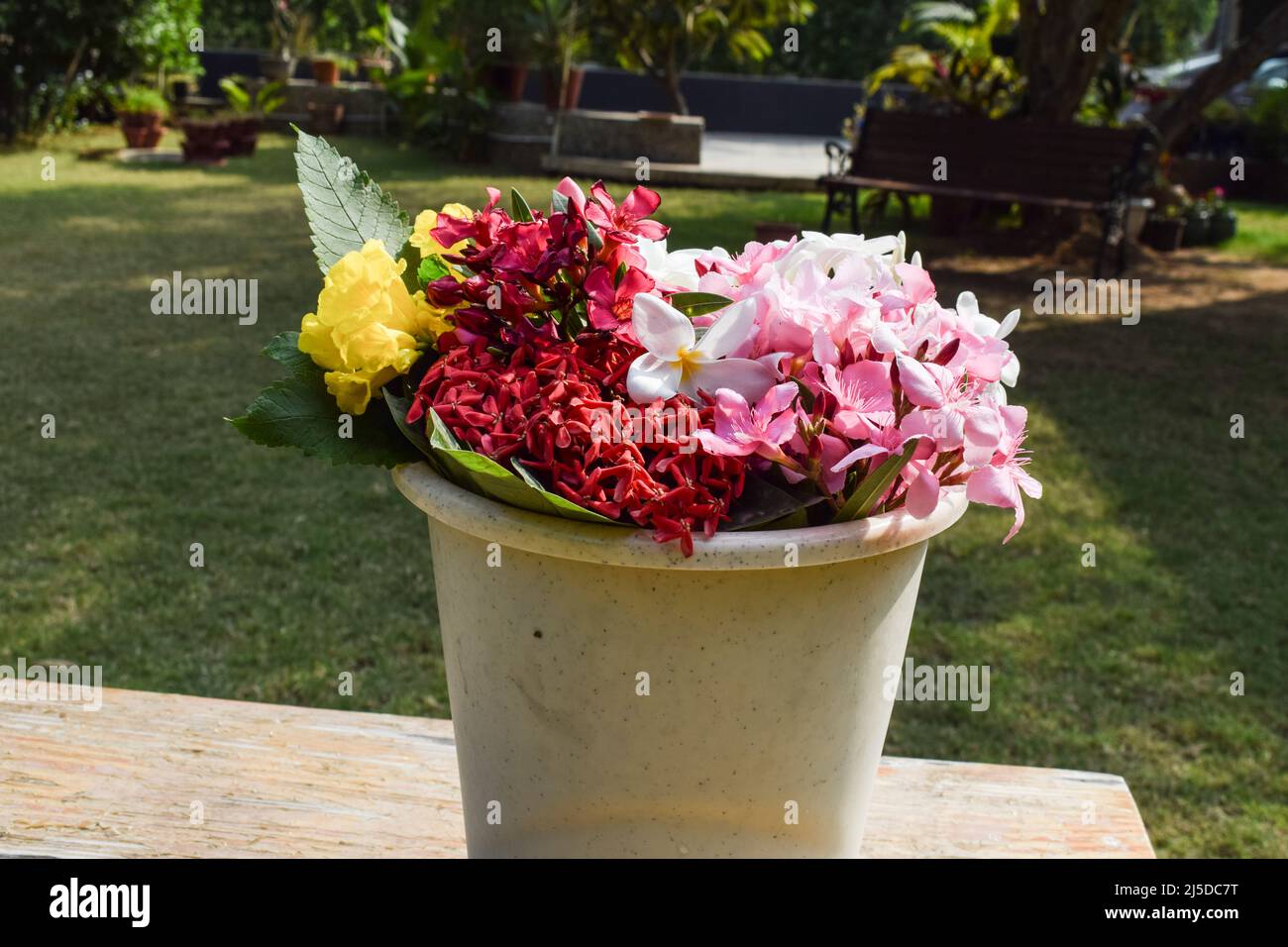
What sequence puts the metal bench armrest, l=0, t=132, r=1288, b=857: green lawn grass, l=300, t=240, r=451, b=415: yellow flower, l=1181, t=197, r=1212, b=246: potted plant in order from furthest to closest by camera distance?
l=1181, t=197, r=1212, b=246: potted plant → the metal bench armrest → l=0, t=132, r=1288, b=857: green lawn grass → l=300, t=240, r=451, b=415: yellow flower

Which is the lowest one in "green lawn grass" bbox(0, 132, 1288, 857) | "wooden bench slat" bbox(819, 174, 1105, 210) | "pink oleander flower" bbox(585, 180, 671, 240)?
"green lawn grass" bbox(0, 132, 1288, 857)

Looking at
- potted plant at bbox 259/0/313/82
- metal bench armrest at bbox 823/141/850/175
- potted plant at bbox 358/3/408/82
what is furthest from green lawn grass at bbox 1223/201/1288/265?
potted plant at bbox 259/0/313/82

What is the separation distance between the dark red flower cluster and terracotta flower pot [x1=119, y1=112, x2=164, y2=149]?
38.9 feet

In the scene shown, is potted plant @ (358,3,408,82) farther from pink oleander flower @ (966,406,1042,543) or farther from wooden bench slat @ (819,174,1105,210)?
pink oleander flower @ (966,406,1042,543)

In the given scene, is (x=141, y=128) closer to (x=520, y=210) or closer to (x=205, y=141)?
(x=205, y=141)

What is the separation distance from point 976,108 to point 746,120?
31.3ft

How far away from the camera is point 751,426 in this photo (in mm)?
1129

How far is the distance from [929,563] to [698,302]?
8.86 feet

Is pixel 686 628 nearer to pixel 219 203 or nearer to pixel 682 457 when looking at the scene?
pixel 682 457

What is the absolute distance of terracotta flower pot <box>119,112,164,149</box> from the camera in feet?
38.5

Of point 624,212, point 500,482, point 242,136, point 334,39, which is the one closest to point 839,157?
point 242,136
